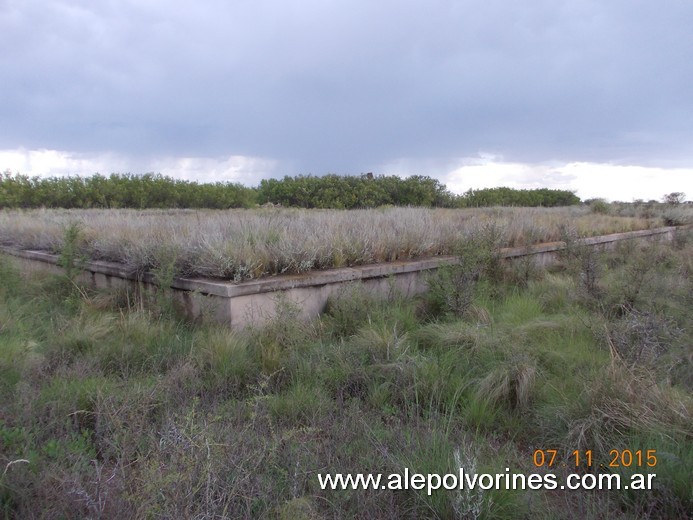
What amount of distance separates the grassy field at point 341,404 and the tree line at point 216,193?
36.2 feet

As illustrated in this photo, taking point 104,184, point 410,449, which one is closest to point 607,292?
point 410,449

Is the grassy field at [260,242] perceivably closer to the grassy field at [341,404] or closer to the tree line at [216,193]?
the grassy field at [341,404]

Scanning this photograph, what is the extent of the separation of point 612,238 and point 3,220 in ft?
36.4

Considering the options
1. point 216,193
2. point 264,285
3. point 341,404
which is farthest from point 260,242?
point 216,193

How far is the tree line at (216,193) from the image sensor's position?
15656 millimetres

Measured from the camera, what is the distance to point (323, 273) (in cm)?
501

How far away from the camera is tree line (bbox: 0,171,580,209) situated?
51.4 feet

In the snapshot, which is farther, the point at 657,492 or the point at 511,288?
the point at 511,288

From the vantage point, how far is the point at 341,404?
3.03 m

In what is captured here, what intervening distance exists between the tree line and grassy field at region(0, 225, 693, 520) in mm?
11027

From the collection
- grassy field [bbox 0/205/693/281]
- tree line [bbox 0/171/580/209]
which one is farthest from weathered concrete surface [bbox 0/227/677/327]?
tree line [bbox 0/171/580/209]

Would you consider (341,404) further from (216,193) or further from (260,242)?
(216,193)

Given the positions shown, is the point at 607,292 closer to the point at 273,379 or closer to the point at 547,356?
the point at 547,356

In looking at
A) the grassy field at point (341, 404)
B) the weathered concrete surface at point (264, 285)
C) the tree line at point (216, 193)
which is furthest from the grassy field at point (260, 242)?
the tree line at point (216, 193)
